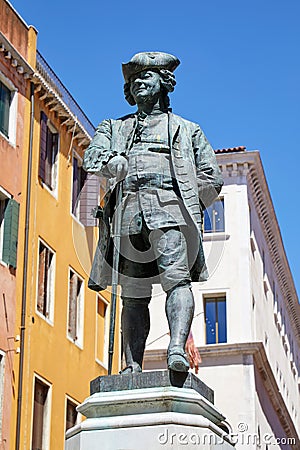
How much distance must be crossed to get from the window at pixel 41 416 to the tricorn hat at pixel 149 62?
63.9 ft

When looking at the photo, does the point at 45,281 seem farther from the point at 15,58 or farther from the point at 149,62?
the point at 149,62

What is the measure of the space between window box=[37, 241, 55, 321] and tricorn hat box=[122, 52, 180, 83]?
20128mm

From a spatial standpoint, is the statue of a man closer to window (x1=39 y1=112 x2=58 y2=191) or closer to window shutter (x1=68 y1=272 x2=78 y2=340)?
window (x1=39 y1=112 x2=58 y2=191)

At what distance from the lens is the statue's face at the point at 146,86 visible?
9922 millimetres

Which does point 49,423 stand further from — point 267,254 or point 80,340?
point 267,254

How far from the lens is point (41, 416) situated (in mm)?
28969

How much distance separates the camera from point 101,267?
962 centimetres

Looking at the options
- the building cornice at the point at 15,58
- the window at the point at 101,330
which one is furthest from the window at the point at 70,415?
the building cornice at the point at 15,58

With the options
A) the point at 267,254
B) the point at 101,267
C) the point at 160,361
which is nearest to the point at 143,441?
the point at 101,267

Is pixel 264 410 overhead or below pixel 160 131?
overhead

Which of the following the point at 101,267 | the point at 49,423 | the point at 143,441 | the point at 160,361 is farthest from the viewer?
the point at 160,361

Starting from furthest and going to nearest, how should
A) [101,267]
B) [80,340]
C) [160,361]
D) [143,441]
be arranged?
[160,361] < [80,340] < [101,267] < [143,441]

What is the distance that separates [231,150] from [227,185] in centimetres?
154

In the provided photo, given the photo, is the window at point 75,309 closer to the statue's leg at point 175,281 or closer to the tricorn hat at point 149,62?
the tricorn hat at point 149,62
